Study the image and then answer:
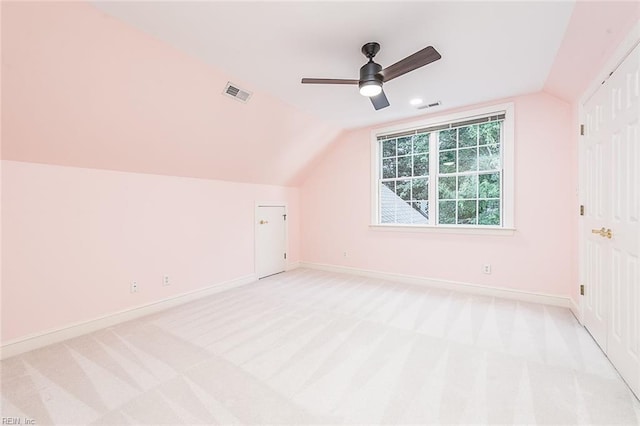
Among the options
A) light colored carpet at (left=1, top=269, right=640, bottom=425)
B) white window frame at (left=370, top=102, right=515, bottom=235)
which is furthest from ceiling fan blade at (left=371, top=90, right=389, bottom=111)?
light colored carpet at (left=1, top=269, right=640, bottom=425)

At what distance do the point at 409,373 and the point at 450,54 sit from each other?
2686mm

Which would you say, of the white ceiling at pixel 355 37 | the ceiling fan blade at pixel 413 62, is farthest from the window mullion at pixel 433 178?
the ceiling fan blade at pixel 413 62

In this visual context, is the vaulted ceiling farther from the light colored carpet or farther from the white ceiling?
the light colored carpet

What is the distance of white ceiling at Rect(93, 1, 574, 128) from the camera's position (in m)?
1.89

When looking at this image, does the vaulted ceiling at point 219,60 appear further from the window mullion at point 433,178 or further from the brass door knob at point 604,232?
the brass door knob at point 604,232

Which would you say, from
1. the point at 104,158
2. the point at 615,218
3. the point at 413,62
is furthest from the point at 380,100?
the point at 104,158

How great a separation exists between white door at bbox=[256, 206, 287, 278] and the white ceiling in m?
2.26

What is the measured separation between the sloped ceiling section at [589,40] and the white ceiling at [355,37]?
0.26ft

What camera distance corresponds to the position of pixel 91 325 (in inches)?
106

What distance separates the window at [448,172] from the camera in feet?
11.9

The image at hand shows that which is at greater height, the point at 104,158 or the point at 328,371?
the point at 104,158

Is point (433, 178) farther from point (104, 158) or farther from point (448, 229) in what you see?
point (104, 158)

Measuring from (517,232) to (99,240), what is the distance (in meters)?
4.80

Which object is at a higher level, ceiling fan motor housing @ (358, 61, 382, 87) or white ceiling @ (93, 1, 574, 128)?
white ceiling @ (93, 1, 574, 128)
